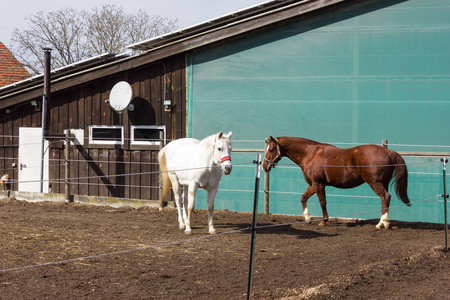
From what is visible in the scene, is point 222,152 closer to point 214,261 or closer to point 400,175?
point 214,261

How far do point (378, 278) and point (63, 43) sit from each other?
100 feet

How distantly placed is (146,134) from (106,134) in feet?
4.01

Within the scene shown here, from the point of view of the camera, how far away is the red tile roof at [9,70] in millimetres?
20052

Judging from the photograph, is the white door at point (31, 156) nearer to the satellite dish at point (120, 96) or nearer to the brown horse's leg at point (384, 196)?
the satellite dish at point (120, 96)

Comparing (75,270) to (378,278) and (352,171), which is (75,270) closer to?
(378,278)

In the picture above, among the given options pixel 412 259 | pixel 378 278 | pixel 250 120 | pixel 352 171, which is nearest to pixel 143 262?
pixel 378 278

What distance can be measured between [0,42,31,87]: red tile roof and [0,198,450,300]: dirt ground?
10.4 metres

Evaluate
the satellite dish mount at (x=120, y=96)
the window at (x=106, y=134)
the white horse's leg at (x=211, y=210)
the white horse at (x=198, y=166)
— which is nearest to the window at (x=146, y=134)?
the window at (x=106, y=134)

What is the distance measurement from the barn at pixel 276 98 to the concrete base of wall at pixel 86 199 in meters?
0.14

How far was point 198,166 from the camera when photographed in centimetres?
954

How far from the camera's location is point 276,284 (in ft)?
19.3

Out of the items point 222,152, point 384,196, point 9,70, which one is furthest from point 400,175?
point 9,70

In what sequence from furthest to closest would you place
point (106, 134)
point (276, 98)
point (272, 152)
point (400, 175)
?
point (106, 134) < point (276, 98) < point (272, 152) < point (400, 175)

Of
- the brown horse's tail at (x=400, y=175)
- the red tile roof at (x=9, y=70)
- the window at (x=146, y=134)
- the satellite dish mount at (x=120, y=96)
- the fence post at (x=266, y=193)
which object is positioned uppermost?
the red tile roof at (x=9, y=70)
